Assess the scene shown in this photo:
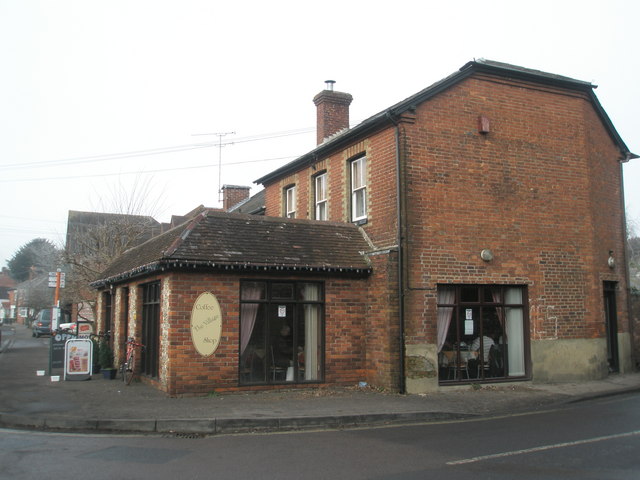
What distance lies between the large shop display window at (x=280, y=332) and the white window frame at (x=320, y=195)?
4.34 m

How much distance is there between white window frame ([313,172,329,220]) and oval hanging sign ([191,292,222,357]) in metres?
5.96

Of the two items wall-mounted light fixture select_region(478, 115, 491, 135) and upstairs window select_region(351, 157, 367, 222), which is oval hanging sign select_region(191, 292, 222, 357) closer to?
upstairs window select_region(351, 157, 367, 222)

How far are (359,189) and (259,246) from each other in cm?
368

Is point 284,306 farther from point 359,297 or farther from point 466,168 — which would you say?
point 466,168

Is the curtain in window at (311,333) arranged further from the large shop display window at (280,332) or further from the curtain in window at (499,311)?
the curtain in window at (499,311)

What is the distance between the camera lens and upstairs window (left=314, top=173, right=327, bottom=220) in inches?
707

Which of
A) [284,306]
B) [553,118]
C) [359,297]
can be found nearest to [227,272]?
[284,306]

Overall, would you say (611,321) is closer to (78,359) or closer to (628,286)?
(628,286)

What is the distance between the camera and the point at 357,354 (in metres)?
14.4

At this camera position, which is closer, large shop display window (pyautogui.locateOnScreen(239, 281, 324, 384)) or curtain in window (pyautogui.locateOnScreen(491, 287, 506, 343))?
large shop display window (pyautogui.locateOnScreen(239, 281, 324, 384))

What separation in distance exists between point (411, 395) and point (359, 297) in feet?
9.02

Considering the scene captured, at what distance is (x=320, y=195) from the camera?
18344 millimetres

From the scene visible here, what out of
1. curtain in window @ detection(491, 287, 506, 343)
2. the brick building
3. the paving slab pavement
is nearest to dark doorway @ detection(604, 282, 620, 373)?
the brick building

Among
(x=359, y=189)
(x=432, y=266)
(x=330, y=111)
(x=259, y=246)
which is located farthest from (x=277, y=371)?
(x=330, y=111)
